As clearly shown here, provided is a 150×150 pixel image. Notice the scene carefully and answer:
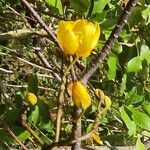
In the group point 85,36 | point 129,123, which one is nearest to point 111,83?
point 129,123

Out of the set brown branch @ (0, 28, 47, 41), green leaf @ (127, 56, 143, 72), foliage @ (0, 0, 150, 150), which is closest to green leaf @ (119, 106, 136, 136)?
foliage @ (0, 0, 150, 150)

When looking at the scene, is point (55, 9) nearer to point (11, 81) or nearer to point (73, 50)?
point (73, 50)

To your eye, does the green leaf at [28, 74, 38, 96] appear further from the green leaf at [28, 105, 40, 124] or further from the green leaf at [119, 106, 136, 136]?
the green leaf at [119, 106, 136, 136]

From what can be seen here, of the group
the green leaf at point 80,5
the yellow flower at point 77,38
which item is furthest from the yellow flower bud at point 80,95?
the green leaf at point 80,5

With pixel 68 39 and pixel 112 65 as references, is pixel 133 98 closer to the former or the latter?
pixel 112 65

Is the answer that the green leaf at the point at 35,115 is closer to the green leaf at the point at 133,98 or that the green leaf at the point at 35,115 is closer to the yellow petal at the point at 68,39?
the green leaf at the point at 133,98

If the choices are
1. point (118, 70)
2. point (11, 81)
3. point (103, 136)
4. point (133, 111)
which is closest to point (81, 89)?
point (133, 111)
